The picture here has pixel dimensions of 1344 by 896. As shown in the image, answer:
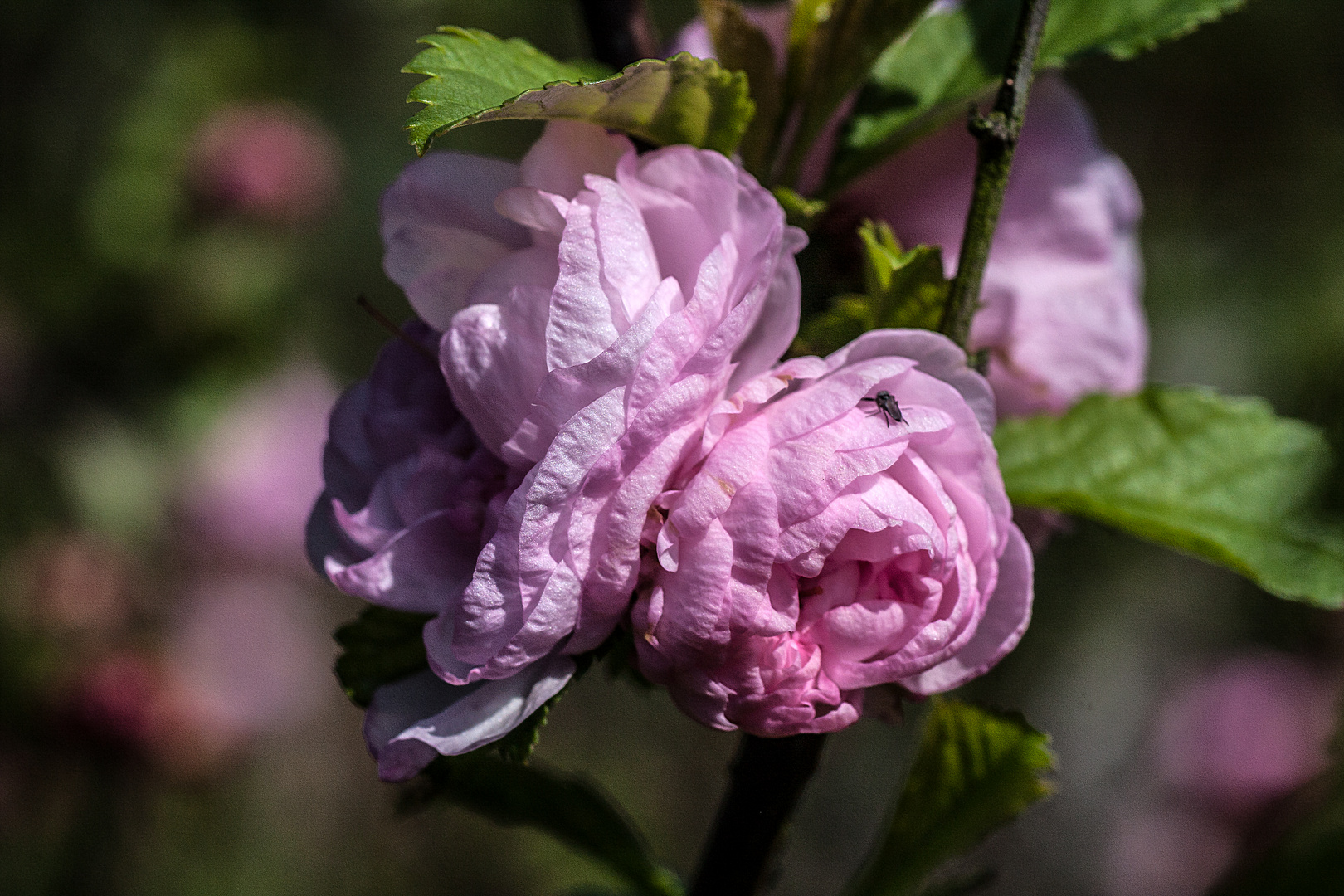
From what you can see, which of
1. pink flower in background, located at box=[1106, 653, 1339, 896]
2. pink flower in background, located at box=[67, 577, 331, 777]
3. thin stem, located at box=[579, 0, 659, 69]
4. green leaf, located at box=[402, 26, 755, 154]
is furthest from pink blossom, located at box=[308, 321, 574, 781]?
pink flower in background, located at box=[1106, 653, 1339, 896]

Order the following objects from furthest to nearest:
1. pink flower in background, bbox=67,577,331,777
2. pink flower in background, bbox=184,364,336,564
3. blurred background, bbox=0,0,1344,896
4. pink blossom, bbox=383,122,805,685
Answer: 1. pink flower in background, bbox=184,364,336,564
2. blurred background, bbox=0,0,1344,896
3. pink flower in background, bbox=67,577,331,777
4. pink blossom, bbox=383,122,805,685

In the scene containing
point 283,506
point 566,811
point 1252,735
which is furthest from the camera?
point 283,506

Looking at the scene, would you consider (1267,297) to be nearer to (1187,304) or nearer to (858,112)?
(1187,304)

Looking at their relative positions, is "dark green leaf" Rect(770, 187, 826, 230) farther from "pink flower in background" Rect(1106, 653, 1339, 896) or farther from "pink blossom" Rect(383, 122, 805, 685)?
"pink flower in background" Rect(1106, 653, 1339, 896)

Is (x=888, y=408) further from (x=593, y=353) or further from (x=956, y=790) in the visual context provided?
(x=956, y=790)

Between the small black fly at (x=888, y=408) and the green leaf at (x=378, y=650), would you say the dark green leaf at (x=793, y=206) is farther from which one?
the green leaf at (x=378, y=650)

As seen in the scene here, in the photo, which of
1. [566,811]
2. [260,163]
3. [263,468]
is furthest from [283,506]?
[566,811]
